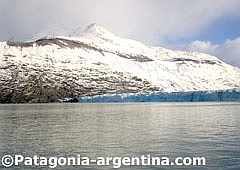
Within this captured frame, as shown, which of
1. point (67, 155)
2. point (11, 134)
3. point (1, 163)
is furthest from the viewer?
point (11, 134)

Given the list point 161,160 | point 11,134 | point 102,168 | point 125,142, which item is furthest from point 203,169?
point 11,134

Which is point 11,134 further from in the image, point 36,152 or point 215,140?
point 215,140

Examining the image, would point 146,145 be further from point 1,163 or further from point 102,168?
point 1,163

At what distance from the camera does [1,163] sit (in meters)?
22.4

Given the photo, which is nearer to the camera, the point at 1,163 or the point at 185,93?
the point at 1,163

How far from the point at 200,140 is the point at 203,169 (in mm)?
10385

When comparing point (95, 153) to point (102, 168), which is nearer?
point (102, 168)

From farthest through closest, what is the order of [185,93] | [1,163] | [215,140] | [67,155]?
[185,93] → [215,140] → [67,155] → [1,163]

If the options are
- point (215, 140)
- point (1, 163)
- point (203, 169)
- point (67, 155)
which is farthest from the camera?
point (215, 140)

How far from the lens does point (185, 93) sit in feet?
455

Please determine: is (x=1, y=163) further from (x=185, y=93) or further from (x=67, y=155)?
(x=185, y=93)

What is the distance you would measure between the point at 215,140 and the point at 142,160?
952cm

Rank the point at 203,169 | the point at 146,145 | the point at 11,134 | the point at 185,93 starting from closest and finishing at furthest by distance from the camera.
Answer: the point at 203,169 < the point at 146,145 < the point at 11,134 < the point at 185,93

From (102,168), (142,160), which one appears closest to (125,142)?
(142,160)
